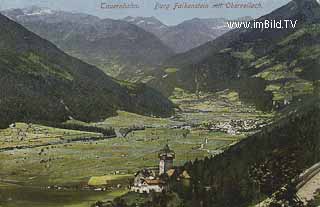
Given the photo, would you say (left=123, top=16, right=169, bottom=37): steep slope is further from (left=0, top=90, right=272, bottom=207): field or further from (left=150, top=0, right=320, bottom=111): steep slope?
(left=0, top=90, right=272, bottom=207): field

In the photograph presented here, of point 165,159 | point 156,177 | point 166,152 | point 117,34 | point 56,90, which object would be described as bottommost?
point 156,177

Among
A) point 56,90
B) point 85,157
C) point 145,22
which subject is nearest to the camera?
point 85,157

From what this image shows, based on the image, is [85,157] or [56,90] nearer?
[85,157]

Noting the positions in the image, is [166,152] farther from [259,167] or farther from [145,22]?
[145,22]

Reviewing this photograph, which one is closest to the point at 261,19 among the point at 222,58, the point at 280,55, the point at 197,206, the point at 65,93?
the point at 197,206

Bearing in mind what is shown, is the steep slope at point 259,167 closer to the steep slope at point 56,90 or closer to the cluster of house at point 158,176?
the cluster of house at point 158,176

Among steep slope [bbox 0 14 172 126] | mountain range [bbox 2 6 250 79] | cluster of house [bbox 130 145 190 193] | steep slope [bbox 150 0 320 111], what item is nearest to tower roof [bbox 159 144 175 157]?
cluster of house [bbox 130 145 190 193]

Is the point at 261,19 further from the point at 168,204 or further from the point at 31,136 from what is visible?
the point at 31,136

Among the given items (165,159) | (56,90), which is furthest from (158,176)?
(56,90)
